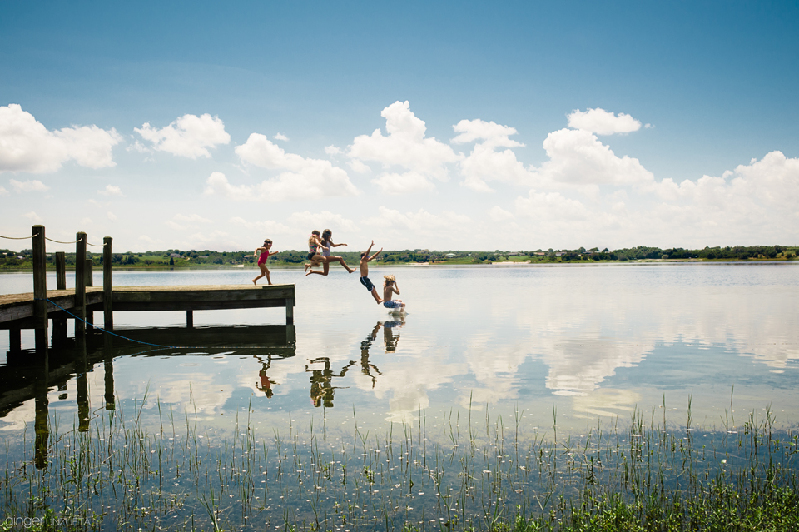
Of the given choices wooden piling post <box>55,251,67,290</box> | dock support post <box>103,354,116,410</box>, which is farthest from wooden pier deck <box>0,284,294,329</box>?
A: dock support post <box>103,354,116,410</box>

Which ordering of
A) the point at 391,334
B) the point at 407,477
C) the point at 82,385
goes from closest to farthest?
the point at 407,477, the point at 82,385, the point at 391,334

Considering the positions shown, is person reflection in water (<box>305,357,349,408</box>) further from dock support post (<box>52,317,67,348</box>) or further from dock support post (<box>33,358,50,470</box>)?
dock support post (<box>52,317,67,348</box>)

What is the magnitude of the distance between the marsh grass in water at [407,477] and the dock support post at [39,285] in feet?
23.9

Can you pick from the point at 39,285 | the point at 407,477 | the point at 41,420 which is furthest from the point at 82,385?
the point at 407,477

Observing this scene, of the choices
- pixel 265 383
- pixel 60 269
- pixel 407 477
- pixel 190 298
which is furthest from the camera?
pixel 190 298

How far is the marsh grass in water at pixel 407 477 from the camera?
22.1ft

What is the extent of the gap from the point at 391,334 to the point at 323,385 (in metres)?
9.64

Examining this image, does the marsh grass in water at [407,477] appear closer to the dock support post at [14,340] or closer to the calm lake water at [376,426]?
the calm lake water at [376,426]

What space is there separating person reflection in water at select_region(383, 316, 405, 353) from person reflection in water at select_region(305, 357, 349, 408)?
3.22m

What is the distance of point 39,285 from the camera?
634 inches

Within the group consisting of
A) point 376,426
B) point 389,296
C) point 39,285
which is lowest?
point 376,426

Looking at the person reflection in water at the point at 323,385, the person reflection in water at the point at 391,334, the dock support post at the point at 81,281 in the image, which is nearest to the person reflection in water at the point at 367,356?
the person reflection in water at the point at 391,334

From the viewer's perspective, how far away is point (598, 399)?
12.2 metres

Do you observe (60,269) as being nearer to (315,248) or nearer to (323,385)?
(315,248)
